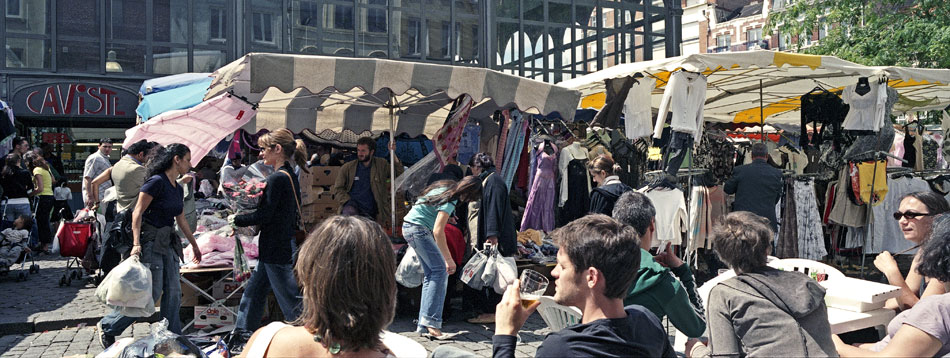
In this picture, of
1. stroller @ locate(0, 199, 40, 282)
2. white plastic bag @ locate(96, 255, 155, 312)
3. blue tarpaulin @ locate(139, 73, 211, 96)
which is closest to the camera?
white plastic bag @ locate(96, 255, 155, 312)

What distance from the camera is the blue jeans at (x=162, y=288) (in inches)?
208

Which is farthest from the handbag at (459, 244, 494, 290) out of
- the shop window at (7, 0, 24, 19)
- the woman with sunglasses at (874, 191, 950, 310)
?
the shop window at (7, 0, 24, 19)

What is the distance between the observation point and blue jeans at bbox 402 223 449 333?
20.5 feet

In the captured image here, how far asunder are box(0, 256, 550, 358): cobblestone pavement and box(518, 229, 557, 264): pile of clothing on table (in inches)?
42.0

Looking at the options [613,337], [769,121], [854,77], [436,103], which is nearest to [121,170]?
[436,103]

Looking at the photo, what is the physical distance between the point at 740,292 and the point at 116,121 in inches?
A: 696

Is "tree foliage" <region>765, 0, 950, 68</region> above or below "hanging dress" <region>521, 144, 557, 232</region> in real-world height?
above

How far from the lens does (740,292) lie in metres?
2.96

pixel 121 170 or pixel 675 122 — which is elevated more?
pixel 675 122

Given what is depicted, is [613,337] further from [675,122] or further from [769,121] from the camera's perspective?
[769,121]

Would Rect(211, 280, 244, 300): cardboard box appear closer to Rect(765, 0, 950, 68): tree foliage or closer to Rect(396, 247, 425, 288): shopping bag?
Rect(396, 247, 425, 288): shopping bag

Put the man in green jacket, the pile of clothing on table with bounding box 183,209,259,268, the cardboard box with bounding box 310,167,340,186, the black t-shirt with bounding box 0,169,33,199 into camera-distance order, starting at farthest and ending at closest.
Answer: the black t-shirt with bounding box 0,169,33,199 < the cardboard box with bounding box 310,167,340,186 < the pile of clothing on table with bounding box 183,209,259,268 < the man in green jacket

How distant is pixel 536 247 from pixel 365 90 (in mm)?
3167

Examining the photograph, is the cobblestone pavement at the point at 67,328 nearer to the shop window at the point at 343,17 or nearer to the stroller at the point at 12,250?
the stroller at the point at 12,250
